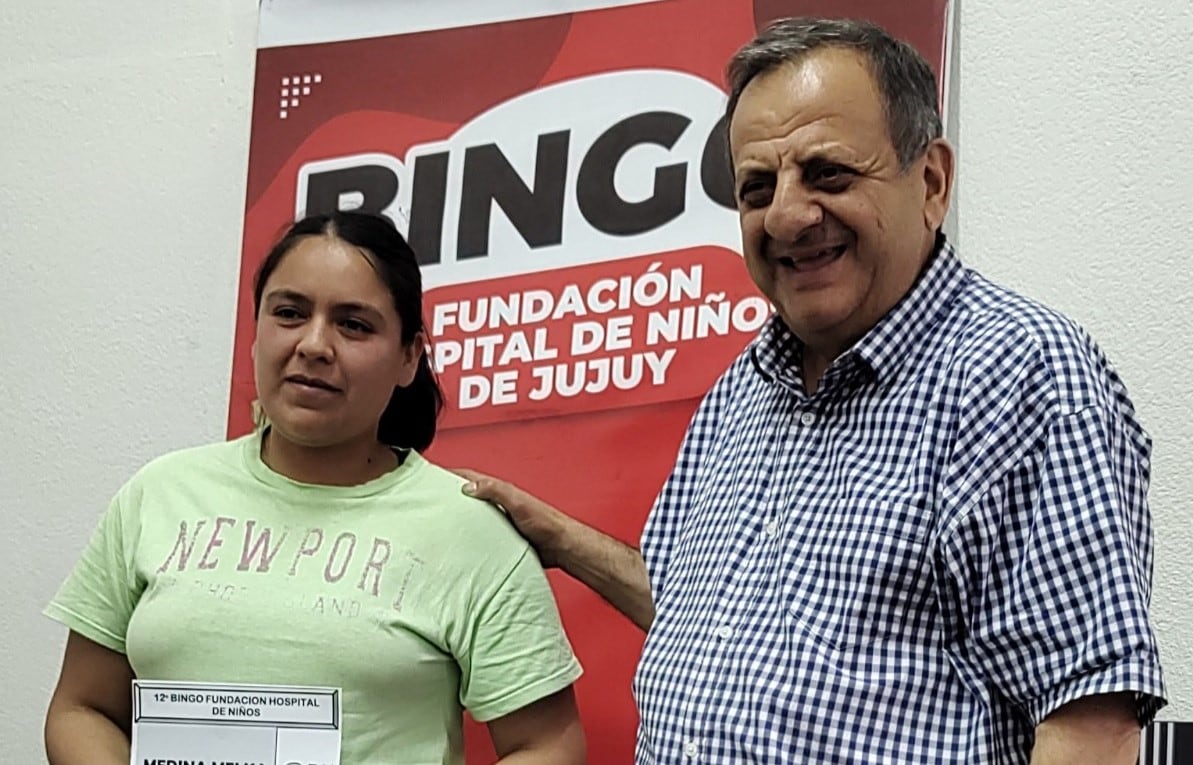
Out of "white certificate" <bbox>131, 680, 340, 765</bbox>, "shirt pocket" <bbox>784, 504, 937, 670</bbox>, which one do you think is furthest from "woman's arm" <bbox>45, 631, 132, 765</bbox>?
"shirt pocket" <bbox>784, 504, 937, 670</bbox>

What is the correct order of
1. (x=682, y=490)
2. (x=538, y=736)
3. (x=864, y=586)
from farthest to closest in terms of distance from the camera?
(x=538, y=736) → (x=682, y=490) → (x=864, y=586)

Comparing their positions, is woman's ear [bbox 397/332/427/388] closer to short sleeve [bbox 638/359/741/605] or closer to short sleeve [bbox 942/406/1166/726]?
short sleeve [bbox 638/359/741/605]

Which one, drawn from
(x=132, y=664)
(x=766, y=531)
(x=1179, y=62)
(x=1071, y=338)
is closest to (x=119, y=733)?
(x=132, y=664)

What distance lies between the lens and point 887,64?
109 cm

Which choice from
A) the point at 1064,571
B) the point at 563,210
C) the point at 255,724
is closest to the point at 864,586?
the point at 1064,571

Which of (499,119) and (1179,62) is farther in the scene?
(499,119)

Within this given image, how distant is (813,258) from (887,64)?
0.15 m

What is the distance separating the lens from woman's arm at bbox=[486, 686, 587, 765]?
4.62 ft

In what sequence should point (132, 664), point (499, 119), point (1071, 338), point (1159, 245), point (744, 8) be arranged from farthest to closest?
point (499, 119), point (744, 8), point (1159, 245), point (132, 664), point (1071, 338)

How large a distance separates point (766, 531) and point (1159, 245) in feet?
2.45

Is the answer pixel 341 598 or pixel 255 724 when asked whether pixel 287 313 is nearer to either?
pixel 341 598

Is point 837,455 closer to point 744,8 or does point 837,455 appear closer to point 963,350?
point 963,350

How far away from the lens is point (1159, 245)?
162cm

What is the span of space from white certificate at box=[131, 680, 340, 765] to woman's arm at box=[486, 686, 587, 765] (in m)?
0.17
